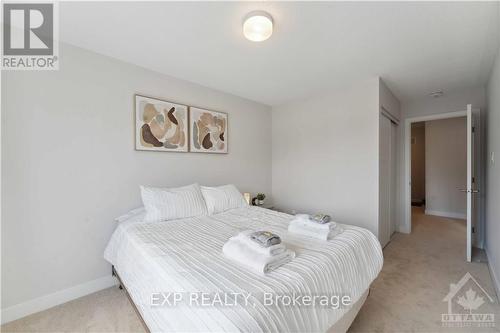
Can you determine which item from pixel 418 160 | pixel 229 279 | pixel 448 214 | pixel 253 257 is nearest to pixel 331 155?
pixel 253 257

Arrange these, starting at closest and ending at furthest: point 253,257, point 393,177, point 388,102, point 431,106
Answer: point 253,257, point 388,102, point 431,106, point 393,177

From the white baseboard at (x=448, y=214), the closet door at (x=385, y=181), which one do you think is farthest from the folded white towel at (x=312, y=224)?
the white baseboard at (x=448, y=214)

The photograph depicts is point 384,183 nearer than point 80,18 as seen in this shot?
No

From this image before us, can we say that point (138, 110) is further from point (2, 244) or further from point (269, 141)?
point (269, 141)

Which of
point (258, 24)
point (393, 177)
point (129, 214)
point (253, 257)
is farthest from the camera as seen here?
point (393, 177)

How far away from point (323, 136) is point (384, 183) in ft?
3.79

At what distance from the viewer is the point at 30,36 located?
1968 millimetres

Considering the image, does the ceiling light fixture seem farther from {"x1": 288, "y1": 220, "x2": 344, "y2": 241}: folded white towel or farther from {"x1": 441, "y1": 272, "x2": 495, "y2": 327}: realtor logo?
{"x1": 288, "y1": 220, "x2": 344, "y2": 241}: folded white towel

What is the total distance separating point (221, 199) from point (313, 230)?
133 cm

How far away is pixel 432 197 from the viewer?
541 cm

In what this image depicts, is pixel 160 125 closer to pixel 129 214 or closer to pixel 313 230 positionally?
pixel 129 214

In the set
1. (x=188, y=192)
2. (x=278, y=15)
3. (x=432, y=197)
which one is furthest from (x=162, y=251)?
(x=432, y=197)

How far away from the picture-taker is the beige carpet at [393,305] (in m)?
1.73

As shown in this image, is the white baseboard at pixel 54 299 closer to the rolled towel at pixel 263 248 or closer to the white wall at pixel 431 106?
the rolled towel at pixel 263 248
